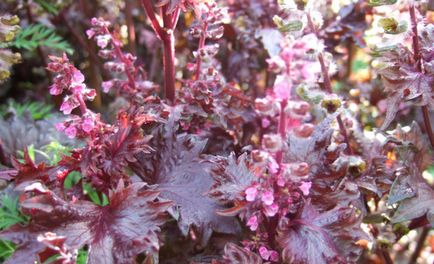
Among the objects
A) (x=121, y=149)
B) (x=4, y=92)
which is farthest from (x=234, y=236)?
(x=4, y=92)

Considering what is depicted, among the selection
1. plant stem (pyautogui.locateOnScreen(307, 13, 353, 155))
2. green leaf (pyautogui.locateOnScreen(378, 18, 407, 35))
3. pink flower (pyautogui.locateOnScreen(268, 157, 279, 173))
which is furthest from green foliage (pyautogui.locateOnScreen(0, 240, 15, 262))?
green leaf (pyautogui.locateOnScreen(378, 18, 407, 35))

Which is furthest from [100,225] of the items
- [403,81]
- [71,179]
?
[403,81]

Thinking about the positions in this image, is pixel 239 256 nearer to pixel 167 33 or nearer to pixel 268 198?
pixel 268 198

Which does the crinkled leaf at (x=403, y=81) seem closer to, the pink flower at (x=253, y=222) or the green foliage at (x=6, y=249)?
the pink flower at (x=253, y=222)

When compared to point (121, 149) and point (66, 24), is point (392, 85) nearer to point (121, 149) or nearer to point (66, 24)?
point (121, 149)

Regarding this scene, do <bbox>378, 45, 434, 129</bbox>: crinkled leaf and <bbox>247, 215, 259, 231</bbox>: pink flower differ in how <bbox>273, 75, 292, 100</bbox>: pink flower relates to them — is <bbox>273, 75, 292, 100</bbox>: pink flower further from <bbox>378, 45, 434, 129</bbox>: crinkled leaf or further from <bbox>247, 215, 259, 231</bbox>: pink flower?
<bbox>378, 45, 434, 129</bbox>: crinkled leaf
